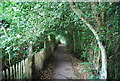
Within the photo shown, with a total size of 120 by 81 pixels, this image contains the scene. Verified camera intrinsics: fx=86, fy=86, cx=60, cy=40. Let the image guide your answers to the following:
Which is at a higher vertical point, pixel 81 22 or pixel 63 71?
pixel 81 22

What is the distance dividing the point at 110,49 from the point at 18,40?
259 cm

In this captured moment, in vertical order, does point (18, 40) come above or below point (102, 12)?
below

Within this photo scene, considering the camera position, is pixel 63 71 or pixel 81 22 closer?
pixel 81 22

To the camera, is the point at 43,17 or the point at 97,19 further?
the point at 43,17

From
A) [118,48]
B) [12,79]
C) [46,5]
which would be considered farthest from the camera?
[46,5]

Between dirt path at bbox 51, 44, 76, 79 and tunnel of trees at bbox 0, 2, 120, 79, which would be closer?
tunnel of trees at bbox 0, 2, 120, 79

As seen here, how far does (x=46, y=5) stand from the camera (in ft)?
8.92

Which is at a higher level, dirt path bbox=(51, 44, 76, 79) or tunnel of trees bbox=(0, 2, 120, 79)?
tunnel of trees bbox=(0, 2, 120, 79)

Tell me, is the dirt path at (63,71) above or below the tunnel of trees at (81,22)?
below

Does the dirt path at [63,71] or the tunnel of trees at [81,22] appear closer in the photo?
the tunnel of trees at [81,22]

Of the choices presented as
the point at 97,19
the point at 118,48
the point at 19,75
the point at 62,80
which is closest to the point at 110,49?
the point at 118,48

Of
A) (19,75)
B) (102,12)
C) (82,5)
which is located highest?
(82,5)

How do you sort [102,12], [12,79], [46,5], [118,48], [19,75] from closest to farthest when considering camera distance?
[12,79], [19,75], [102,12], [118,48], [46,5]

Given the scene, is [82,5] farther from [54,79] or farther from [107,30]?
[54,79]
